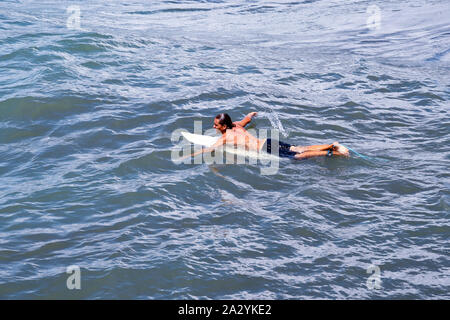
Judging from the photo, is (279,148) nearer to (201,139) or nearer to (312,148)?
(312,148)

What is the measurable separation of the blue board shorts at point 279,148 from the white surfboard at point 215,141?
0.08m

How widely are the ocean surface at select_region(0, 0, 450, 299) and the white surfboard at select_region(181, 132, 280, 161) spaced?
Result: 0.22 meters

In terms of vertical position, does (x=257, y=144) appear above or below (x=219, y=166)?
above

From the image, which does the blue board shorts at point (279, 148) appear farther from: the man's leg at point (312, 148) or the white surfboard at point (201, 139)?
the white surfboard at point (201, 139)

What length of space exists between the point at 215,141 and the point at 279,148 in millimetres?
1262

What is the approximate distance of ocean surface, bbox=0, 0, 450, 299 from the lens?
22.2ft

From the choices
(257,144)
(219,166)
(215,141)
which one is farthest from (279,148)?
(215,141)

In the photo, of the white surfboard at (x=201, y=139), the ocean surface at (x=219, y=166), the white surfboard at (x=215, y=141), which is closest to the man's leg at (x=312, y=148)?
the ocean surface at (x=219, y=166)

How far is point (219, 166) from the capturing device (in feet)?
31.9

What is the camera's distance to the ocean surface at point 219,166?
22.2 feet

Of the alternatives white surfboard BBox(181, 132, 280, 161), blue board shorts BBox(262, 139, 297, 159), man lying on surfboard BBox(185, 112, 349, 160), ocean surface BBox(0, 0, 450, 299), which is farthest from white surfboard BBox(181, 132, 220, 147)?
blue board shorts BBox(262, 139, 297, 159)

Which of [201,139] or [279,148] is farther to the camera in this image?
[201,139]
